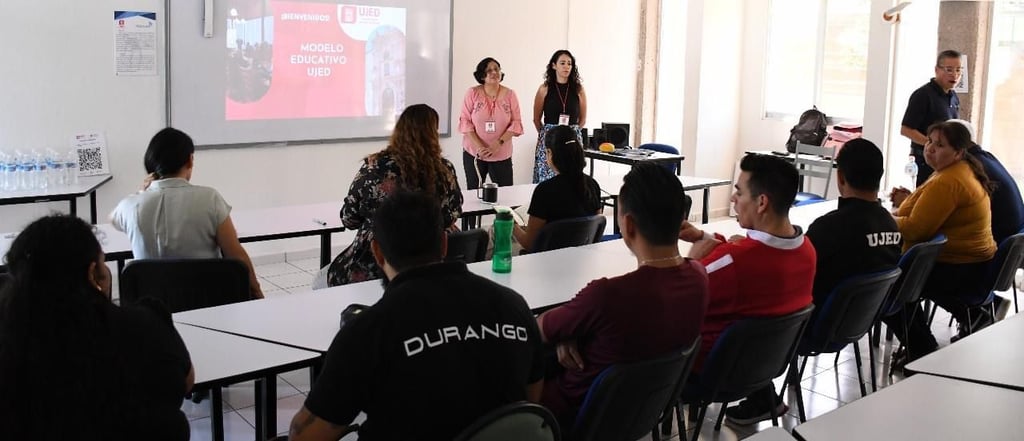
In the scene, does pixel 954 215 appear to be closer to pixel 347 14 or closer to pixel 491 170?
pixel 491 170

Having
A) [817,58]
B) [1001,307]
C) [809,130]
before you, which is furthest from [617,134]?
[1001,307]

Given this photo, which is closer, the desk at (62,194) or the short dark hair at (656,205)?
the short dark hair at (656,205)

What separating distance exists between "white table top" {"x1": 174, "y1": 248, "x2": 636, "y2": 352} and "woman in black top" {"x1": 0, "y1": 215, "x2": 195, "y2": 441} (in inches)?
30.4

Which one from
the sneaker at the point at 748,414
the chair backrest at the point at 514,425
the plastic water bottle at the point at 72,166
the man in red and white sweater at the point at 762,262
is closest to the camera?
the chair backrest at the point at 514,425

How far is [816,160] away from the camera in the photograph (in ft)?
25.2

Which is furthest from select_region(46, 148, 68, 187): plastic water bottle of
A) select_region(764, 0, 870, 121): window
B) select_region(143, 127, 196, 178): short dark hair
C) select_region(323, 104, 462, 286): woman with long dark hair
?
select_region(764, 0, 870, 121): window

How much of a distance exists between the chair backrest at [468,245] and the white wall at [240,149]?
7.59 feet

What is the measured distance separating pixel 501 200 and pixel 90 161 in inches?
100

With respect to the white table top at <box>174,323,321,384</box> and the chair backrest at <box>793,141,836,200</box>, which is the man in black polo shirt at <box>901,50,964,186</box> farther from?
the white table top at <box>174,323,321,384</box>

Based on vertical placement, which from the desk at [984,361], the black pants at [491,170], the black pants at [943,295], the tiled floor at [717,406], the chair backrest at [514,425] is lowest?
the tiled floor at [717,406]

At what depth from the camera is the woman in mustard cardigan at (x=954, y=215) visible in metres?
4.06

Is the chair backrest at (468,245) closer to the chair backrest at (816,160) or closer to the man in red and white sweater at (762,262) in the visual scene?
the man in red and white sweater at (762,262)

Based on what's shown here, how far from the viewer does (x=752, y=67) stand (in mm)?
8742

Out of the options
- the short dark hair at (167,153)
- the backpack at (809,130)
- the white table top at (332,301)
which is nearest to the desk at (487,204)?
the white table top at (332,301)
